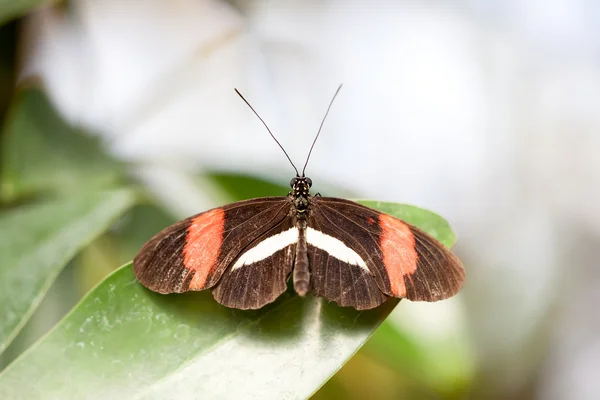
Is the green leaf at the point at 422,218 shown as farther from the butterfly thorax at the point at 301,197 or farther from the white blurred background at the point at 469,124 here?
the white blurred background at the point at 469,124

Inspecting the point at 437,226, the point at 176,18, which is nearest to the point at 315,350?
the point at 437,226

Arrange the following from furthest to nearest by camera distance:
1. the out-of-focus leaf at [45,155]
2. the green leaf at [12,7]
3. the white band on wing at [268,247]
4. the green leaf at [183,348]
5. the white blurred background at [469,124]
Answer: the white blurred background at [469,124] < the out-of-focus leaf at [45,155] < the green leaf at [12,7] < the white band on wing at [268,247] < the green leaf at [183,348]

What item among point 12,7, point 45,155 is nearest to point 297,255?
point 12,7

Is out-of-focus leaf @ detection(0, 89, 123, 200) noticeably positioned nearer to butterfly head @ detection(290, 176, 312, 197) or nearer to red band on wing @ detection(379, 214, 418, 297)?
butterfly head @ detection(290, 176, 312, 197)

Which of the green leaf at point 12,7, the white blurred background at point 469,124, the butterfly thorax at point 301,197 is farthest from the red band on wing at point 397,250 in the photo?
the white blurred background at point 469,124

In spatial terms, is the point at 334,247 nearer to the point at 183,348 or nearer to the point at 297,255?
the point at 297,255

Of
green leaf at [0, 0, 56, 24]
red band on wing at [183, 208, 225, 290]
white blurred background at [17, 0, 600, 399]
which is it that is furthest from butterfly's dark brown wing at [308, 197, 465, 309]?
white blurred background at [17, 0, 600, 399]
